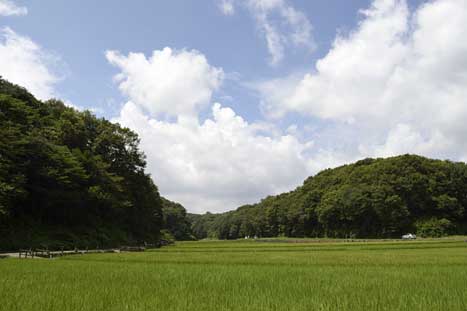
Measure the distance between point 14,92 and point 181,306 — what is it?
5609 cm

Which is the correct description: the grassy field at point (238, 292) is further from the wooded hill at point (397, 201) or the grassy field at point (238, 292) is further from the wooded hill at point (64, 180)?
the wooded hill at point (397, 201)

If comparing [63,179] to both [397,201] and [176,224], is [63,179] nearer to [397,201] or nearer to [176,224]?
[397,201]

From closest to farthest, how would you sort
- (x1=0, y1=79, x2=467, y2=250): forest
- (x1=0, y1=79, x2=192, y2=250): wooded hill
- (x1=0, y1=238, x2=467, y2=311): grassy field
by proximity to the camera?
(x1=0, y1=238, x2=467, y2=311): grassy field < (x1=0, y1=79, x2=192, y2=250): wooded hill < (x1=0, y1=79, x2=467, y2=250): forest

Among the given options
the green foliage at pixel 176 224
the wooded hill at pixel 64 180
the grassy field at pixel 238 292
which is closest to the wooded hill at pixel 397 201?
the wooded hill at pixel 64 180

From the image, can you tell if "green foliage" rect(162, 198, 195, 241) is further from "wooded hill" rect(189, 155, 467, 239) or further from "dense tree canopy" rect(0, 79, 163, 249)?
"dense tree canopy" rect(0, 79, 163, 249)

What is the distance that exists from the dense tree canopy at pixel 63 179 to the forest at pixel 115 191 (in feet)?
0.43

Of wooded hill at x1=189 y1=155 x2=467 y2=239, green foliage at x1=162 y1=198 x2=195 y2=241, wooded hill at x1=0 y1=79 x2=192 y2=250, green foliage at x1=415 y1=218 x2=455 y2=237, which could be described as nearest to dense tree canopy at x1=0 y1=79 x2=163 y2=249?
wooded hill at x1=0 y1=79 x2=192 y2=250

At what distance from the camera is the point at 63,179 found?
144ft

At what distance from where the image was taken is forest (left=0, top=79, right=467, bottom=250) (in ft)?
135

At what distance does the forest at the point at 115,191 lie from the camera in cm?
4109

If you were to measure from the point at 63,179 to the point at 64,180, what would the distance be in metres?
0.17

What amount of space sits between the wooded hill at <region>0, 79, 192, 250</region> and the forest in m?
0.13

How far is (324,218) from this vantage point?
103938 mm

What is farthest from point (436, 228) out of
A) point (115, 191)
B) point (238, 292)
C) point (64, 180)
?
point (238, 292)
